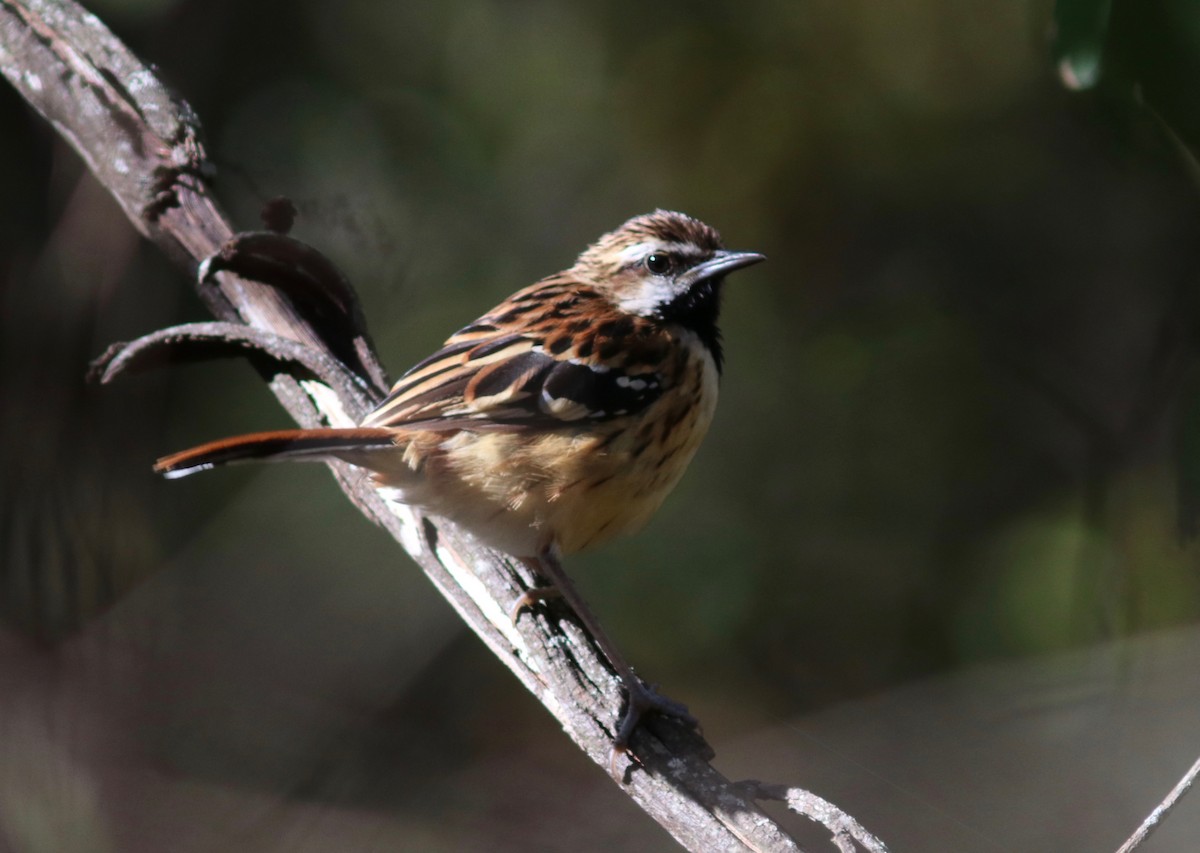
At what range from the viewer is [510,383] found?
3248 mm

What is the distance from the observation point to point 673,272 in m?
3.75

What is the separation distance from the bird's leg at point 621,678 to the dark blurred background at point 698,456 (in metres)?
1.98

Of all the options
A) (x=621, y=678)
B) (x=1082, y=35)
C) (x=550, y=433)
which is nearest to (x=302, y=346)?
(x=550, y=433)

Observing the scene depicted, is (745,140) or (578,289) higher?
(745,140)

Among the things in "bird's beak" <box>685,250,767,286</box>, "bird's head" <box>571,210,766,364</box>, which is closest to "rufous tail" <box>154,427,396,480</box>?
"bird's head" <box>571,210,766,364</box>

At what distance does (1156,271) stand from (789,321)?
1.80 metres

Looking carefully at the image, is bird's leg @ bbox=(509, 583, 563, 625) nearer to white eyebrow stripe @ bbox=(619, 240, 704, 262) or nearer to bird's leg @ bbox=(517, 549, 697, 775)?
bird's leg @ bbox=(517, 549, 697, 775)

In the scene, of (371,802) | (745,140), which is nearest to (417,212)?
(745,140)

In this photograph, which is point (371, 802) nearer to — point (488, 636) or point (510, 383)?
point (488, 636)

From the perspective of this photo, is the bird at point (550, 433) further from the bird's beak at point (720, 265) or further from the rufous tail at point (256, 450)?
the bird's beak at point (720, 265)

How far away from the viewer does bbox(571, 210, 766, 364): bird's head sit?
3.70 m

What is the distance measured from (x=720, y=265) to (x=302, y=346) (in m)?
1.38

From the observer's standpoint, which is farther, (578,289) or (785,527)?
(785,527)

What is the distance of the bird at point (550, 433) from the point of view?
3.14 m
